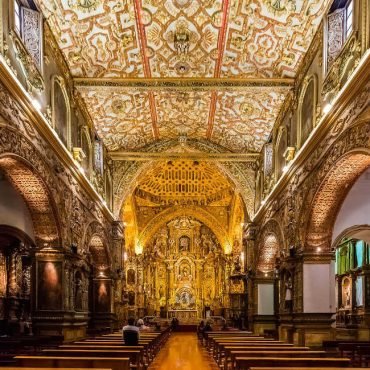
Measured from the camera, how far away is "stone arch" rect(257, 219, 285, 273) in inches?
834

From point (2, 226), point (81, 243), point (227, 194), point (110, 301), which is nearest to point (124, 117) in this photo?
point (81, 243)

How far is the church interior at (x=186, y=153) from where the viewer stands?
11797 millimetres

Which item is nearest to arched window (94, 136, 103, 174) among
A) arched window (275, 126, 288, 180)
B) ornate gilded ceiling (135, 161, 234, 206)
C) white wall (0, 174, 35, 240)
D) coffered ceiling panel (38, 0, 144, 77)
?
coffered ceiling panel (38, 0, 144, 77)

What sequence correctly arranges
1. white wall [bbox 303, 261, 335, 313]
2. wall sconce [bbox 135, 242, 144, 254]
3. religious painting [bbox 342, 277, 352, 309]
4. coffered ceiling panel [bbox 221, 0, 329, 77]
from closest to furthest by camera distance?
1. coffered ceiling panel [bbox 221, 0, 329, 77]
2. white wall [bbox 303, 261, 335, 313]
3. religious painting [bbox 342, 277, 352, 309]
4. wall sconce [bbox 135, 242, 144, 254]

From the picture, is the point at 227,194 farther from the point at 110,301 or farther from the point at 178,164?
the point at 110,301

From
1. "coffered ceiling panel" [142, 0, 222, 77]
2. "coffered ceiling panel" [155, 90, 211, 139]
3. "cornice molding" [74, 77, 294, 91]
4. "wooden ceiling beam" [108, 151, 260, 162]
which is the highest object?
"coffered ceiling panel" [142, 0, 222, 77]

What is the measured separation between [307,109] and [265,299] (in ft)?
37.1

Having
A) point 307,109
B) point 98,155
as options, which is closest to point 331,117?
point 307,109

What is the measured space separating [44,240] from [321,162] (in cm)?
765

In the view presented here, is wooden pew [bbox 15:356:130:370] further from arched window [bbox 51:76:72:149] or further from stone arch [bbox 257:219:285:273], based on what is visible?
stone arch [bbox 257:219:285:273]

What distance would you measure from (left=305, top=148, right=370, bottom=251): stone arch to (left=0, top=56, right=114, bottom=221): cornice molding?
6635 mm

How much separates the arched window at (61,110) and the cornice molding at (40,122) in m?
0.59

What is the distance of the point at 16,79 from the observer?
35.7 ft

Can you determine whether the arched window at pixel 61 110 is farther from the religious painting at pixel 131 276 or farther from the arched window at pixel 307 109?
the religious painting at pixel 131 276
